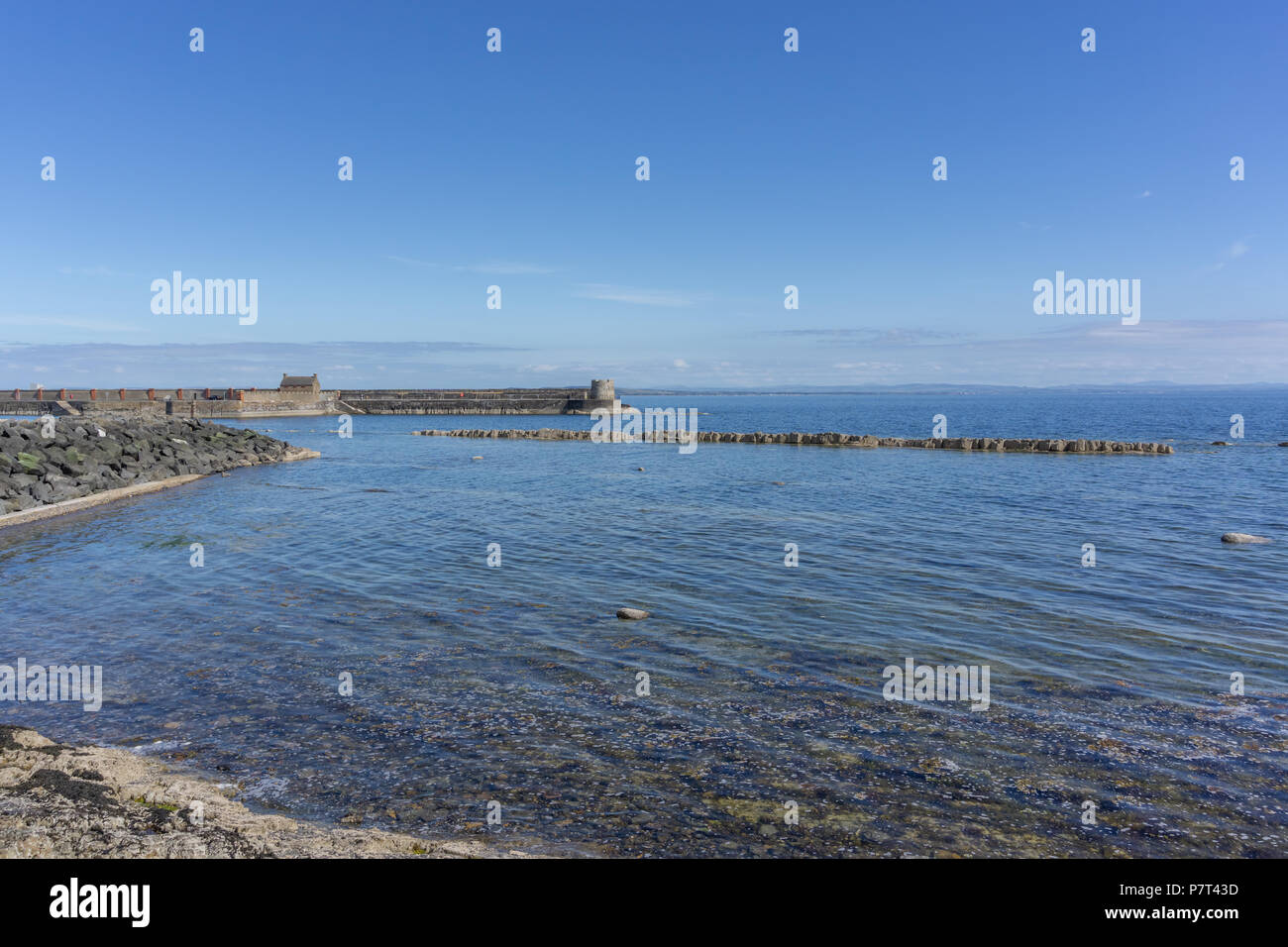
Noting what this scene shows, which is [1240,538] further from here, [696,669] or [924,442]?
[924,442]

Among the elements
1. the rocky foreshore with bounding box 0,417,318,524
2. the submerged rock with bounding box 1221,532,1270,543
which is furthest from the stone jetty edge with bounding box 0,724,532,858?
the submerged rock with bounding box 1221,532,1270,543

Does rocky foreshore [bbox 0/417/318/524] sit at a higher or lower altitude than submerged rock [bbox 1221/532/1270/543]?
higher

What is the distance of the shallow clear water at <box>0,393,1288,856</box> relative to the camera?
757 cm

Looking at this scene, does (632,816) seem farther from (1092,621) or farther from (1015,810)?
(1092,621)

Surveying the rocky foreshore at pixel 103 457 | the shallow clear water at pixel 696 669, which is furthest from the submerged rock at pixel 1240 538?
the rocky foreshore at pixel 103 457

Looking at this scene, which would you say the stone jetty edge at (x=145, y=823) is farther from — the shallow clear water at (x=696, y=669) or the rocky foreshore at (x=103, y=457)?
the rocky foreshore at (x=103, y=457)

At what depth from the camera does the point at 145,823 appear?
6637 millimetres

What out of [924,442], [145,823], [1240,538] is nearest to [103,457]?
[145,823]

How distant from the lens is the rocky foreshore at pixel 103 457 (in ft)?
96.2

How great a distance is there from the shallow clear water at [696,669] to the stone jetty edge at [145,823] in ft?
1.60

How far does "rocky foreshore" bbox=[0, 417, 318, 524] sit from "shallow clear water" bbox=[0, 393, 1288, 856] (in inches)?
166

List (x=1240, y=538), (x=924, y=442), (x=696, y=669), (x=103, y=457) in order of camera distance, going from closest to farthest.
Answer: (x=696, y=669) → (x=1240, y=538) → (x=103, y=457) → (x=924, y=442)

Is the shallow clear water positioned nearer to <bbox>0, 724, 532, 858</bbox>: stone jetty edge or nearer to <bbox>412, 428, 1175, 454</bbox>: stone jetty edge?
<bbox>0, 724, 532, 858</bbox>: stone jetty edge

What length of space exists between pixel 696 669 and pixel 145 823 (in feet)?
24.6
